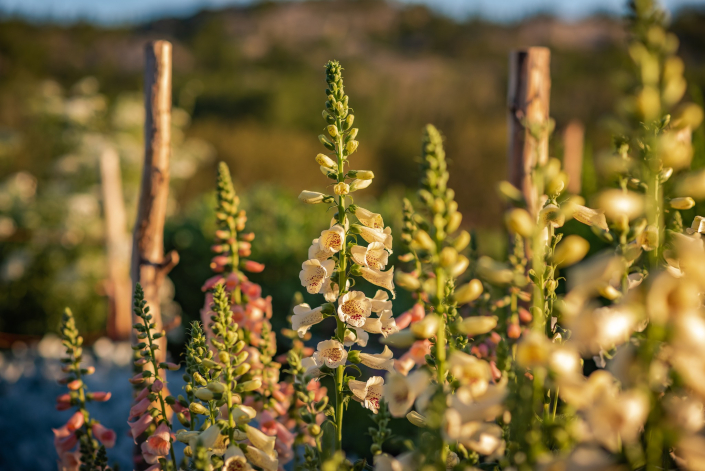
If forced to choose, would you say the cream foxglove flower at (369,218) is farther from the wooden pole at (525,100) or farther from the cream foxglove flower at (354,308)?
the wooden pole at (525,100)

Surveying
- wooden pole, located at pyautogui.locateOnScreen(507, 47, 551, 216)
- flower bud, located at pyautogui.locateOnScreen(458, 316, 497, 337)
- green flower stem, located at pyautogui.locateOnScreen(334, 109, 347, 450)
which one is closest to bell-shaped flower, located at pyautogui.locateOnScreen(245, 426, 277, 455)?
green flower stem, located at pyautogui.locateOnScreen(334, 109, 347, 450)

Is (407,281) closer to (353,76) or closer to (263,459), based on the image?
(263,459)

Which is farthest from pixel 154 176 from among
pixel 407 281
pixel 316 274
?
pixel 407 281

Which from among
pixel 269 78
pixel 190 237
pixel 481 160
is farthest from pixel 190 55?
pixel 190 237

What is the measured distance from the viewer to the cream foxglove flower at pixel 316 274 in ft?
3.72

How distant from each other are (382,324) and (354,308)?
0.29ft

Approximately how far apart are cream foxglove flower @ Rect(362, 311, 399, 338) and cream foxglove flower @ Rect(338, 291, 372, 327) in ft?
0.14

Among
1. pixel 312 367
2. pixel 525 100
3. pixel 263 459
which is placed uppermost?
pixel 525 100

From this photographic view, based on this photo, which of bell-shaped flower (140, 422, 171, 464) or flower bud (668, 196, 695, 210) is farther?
bell-shaped flower (140, 422, 171, 464)

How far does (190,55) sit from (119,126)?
78.4 ft

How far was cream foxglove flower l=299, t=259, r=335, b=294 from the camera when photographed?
113cm

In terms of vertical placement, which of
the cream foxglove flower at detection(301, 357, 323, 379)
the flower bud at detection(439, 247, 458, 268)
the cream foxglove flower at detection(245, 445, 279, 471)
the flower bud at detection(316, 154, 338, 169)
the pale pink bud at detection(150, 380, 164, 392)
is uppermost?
the flower bud at detection(316, 154, 338, 169)

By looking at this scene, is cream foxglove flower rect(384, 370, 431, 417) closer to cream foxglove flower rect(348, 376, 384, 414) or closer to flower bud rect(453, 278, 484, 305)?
Answer: flower bud rect(453, 278, 484, 305)

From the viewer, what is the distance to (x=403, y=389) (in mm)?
846
